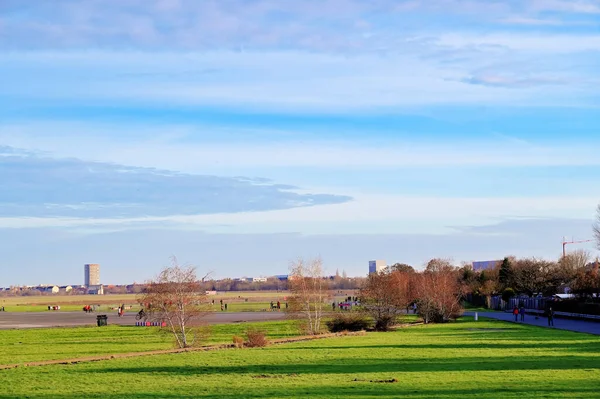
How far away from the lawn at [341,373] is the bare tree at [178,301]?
4.34 meters

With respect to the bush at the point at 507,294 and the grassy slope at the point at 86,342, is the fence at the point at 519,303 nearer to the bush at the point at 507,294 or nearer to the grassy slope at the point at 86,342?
the bush at the point at 507,294

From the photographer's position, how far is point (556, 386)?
25.0 m

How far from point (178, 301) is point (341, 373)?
17.1 meters

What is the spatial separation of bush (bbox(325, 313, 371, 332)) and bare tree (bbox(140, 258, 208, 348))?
14343 mm

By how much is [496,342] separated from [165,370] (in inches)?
772

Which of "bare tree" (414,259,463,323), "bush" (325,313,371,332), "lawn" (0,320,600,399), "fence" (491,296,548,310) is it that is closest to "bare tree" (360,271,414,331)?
"bush" (325,313,371,332)

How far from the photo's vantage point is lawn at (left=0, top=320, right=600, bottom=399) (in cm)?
2439

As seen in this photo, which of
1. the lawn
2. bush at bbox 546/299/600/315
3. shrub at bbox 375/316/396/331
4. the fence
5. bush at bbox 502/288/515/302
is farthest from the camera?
bush at bbox 502/288/515/302

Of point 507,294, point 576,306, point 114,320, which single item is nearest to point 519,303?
point 576,306

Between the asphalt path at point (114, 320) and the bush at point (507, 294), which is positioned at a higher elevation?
the bush at point (507, 294)

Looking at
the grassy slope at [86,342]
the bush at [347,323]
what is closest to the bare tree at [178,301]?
the grassy slope at [86,342]

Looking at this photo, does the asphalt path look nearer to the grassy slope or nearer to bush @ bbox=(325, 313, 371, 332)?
the grassy slope

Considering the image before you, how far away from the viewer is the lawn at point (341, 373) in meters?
24.4

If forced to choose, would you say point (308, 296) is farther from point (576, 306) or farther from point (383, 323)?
point (576, 306)
